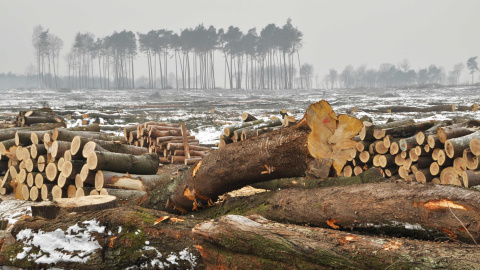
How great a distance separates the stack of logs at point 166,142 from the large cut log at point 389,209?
28.3 ft

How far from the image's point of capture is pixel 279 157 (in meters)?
3.81

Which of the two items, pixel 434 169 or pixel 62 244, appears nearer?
pixel 62 244

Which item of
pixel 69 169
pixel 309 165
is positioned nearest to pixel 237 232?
pixel 309 165

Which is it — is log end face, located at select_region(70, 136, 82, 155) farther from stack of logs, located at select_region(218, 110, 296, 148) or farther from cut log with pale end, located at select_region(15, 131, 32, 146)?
stack of logs, located at select_region(218, 110, 296, 148)

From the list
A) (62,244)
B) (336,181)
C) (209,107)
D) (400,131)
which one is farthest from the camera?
(209,107)

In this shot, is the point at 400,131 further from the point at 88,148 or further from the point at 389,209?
the point at 88,148

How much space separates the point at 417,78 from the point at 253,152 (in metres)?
130

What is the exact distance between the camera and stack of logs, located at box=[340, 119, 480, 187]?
7316 millimetres

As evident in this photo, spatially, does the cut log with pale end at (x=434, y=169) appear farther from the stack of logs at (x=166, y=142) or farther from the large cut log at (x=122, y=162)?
the stack of logs at (x=166, y=142)

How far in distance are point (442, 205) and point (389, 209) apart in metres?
0.41

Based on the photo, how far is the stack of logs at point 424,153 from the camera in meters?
7.32

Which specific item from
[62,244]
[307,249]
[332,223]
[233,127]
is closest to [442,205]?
[332,223]

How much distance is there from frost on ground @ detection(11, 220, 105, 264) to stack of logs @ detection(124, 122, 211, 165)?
7959mm

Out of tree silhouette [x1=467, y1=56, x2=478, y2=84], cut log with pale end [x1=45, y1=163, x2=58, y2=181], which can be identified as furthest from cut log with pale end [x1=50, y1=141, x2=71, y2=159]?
tree silhouette [x1=467, y1=56, x2=478, y2=84]
